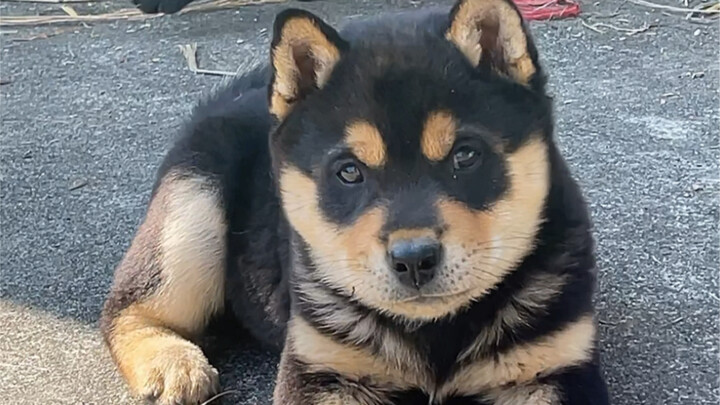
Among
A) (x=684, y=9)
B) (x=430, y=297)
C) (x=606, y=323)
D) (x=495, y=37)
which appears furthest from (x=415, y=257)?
(x=684, y=9)

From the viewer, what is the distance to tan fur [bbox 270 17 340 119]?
8.81ft

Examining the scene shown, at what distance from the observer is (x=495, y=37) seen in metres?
2.69

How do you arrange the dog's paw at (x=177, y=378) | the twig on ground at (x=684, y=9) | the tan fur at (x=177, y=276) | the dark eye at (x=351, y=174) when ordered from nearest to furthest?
1. the dark eye at (x=351, y=174)
2. the dog's paw at (x=177, y=378)
3. the tan fur at (x=177, y=276)
4. the twig on ground at (x=684, y=9)

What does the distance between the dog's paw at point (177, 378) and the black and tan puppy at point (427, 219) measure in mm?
22

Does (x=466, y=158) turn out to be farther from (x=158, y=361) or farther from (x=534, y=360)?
(x=158, y=361)

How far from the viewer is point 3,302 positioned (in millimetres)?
3711

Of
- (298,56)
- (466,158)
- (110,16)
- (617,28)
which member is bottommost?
(110,16)

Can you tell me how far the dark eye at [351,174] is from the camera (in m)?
2.62

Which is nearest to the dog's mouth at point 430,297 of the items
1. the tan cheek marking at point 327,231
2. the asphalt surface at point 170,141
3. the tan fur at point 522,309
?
the tan cheek marking at point 327,231

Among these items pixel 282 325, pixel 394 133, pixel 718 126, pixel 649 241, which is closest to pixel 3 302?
pixel 282 325

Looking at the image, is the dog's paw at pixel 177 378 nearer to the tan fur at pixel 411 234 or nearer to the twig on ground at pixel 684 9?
the tan fur at pixel 411 234

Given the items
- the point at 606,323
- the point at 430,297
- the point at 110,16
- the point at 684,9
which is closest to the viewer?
the point at 430,297

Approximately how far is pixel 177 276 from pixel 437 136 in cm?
113

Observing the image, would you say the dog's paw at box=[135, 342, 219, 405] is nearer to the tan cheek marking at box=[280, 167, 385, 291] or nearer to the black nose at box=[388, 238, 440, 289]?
the tan cheek marking at box=[280, 167, 385, 291]
